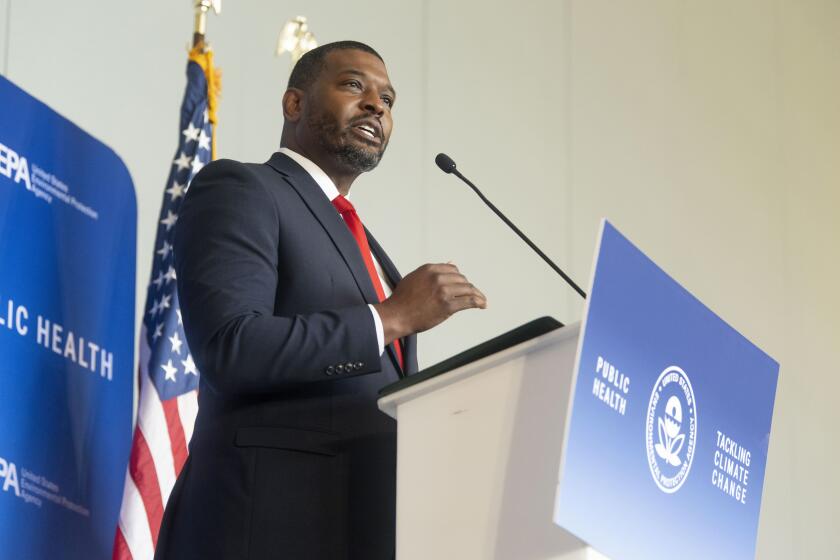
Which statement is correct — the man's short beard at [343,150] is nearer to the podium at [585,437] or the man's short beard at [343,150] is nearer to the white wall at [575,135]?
Answer: the podium at [585,437]

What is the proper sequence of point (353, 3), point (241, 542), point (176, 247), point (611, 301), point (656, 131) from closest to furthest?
1. point (611, 301)
2. point (241, 542)
3. point (176, 247)
4. point (353, 3)
5. point (656, 131)

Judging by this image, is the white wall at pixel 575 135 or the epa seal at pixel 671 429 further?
the white wall at pixel 575 135

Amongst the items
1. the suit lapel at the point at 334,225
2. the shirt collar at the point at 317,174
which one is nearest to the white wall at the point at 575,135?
the shirt collar at the point at 317,174

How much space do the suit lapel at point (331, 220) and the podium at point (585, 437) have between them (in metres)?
0.39

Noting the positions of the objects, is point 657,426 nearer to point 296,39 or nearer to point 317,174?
point 317,174

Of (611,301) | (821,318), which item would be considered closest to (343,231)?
(611,301)

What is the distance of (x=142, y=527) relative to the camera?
3.21m

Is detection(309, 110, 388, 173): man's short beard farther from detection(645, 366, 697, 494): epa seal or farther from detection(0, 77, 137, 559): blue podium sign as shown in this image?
detection(645, 366, 697, 494): epa seal

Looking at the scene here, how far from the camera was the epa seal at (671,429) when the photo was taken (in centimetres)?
193

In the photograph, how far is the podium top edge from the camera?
1.92 meters

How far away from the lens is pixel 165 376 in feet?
11.2

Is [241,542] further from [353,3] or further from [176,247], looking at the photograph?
[353,3]

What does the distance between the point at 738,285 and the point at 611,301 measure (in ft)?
15.5

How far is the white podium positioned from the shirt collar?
2.36ft
